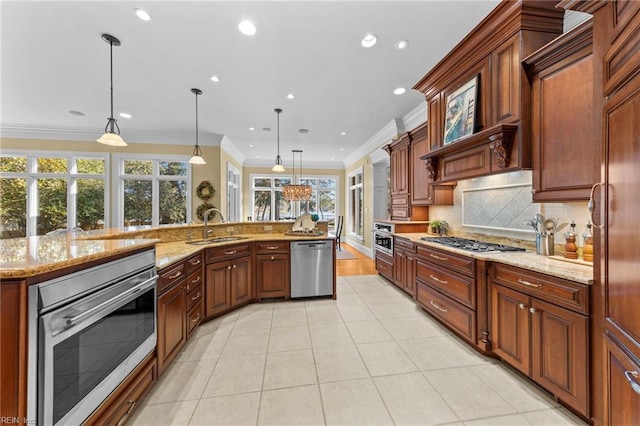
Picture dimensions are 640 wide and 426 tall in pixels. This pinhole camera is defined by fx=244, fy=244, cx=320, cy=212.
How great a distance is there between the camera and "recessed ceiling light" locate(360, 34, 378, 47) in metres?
2.52

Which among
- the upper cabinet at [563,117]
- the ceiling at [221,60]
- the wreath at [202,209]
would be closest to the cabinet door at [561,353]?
the upper cabinet at [563,117]

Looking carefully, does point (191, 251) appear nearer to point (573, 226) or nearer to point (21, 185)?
point (573, 226)

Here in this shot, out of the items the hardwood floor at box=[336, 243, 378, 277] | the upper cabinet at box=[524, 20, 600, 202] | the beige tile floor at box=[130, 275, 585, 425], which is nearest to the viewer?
the beige tile floor at box=[130, 275, 585, 425]

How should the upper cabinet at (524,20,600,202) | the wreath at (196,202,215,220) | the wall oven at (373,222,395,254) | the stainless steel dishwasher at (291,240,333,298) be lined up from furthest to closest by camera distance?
the wreath at (196,202,215,220) → the wall oven at (373,222,395,254) → the stainless steel dishwasher at (291,240,333,298) → the upper cabinet at (524,20,600,202)

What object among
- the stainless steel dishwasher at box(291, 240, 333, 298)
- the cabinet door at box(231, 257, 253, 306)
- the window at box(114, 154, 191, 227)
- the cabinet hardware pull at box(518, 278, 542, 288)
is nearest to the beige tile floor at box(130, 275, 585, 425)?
the cabinet door at box(231, 257, 253, 306)

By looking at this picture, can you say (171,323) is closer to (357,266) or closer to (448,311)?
(448,311)

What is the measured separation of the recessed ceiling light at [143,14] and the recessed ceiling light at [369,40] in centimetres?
206

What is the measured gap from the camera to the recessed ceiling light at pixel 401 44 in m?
2.60

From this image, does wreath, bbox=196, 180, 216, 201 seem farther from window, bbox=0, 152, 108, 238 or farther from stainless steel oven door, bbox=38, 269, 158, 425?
stainless steel oven door, bbox=38, 269, 158, 425

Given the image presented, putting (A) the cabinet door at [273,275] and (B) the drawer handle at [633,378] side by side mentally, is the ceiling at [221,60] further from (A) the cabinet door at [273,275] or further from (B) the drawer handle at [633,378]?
(B) the drawer handle at [633,378]

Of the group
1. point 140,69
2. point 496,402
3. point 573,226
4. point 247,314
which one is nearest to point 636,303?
point 496,402

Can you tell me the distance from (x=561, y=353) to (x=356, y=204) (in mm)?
6864

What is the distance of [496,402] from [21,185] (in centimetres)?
876

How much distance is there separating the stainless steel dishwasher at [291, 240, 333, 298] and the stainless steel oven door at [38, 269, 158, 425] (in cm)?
206
